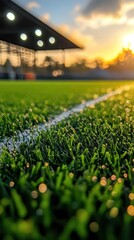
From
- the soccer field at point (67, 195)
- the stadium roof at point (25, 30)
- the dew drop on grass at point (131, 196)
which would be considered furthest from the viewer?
the stadium roof at point (25, 30)

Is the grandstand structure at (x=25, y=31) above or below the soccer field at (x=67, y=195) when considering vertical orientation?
above

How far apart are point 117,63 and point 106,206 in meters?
73.5

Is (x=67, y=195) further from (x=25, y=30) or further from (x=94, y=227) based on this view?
(x=25, y=30)

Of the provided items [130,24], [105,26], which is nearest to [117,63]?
[105,26]

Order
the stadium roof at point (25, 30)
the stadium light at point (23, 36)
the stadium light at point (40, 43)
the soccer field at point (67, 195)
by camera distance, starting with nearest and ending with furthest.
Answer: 1. the soccer field at point (67, 195)
2. the stadium roof at point (25, 30)
3. the stadium light at point (23, 36)
4. the stadium light at point (40, 43)

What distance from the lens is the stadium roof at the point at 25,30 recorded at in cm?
902

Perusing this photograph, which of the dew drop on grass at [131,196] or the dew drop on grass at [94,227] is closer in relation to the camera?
the dew drop on grass at [94,227]

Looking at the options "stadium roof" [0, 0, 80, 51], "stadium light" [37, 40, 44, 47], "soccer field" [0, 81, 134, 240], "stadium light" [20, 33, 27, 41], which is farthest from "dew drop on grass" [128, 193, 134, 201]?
"stadium light" [37, 40, 44, 47]

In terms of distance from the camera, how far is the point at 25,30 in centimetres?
1240

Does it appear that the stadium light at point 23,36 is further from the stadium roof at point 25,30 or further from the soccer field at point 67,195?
the soccer field at point 67,195

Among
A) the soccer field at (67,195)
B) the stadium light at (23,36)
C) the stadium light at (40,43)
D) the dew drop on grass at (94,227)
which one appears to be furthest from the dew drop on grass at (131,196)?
the stadium light at (40,43)

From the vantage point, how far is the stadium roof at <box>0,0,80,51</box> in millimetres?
9023

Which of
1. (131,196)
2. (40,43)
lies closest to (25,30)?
(40,43)

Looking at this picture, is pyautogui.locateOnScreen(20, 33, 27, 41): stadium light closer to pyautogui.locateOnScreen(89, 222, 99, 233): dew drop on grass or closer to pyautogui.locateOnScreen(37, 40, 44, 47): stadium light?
pyautogui.locateOnScreen(37, 40, 44, 47): stadium light
